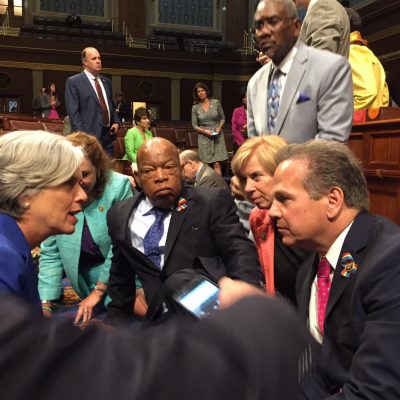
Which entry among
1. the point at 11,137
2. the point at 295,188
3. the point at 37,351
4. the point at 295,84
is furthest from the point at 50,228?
the point at 295,84

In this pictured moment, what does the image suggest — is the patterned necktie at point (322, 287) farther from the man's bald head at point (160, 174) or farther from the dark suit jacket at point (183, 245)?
the man's bald head at point (160, 174)

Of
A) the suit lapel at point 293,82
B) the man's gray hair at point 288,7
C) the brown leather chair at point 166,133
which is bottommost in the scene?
the brown leather chair at point 166,133

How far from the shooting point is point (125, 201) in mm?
2143

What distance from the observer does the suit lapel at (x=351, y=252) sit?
1.19m

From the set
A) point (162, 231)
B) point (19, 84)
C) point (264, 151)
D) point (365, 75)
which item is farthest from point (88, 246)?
point (19, 84)

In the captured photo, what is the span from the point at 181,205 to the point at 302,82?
704 mm

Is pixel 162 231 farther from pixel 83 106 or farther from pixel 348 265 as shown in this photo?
pixel 83 106

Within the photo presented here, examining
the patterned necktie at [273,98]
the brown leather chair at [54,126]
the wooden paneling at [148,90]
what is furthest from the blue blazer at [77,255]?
the wooden paneling at [148,90]

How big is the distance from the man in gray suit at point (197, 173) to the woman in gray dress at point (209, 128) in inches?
79.5

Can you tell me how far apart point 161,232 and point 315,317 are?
0.85m

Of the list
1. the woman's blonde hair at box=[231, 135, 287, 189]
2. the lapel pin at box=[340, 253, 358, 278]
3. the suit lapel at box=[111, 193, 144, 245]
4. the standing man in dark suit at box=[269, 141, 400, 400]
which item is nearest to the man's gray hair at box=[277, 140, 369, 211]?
the standing man in dark suit at box=[269, 141, 400, 400]

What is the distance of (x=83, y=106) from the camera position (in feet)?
14.0

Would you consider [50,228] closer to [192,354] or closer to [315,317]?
[315,317]

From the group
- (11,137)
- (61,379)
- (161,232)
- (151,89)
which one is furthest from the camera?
(151,89)
